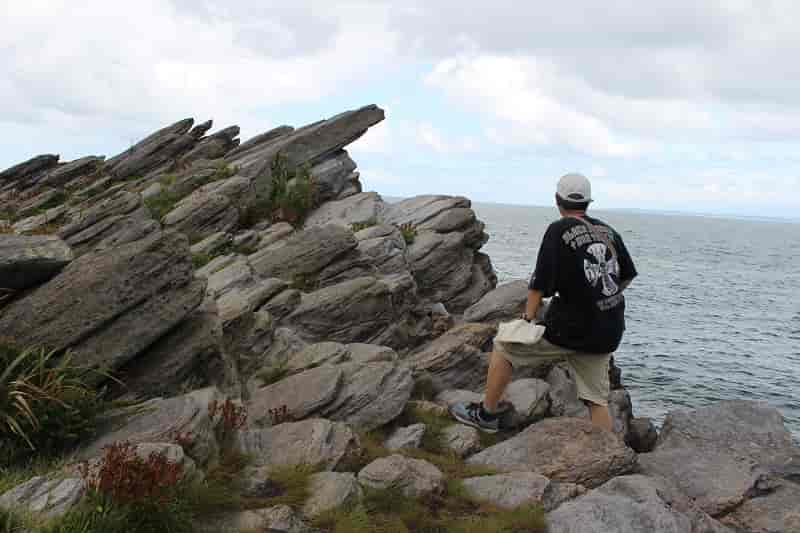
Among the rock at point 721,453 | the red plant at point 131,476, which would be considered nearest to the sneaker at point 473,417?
the rock at point 721,453

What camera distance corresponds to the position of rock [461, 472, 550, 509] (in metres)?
9.26

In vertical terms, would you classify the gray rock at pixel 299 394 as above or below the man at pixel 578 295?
below

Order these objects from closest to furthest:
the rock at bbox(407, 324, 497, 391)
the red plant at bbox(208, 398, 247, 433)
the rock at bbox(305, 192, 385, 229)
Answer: the red plant at bbox(208, 398, 247, 433)
the rock at bbox(407, 324, 497, 391)
the rock at bbox(305, 192, 385, 229)

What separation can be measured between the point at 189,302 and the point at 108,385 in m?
1.82

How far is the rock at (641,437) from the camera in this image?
16.6 meters

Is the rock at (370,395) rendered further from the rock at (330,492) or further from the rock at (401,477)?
the rock at (330,492)

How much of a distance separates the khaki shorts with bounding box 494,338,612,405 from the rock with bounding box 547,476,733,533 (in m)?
1.55

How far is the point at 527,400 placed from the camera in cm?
1277

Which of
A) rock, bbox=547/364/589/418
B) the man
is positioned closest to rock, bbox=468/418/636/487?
the man

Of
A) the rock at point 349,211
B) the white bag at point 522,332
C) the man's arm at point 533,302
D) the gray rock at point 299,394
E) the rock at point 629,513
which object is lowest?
the rock at point 629,513

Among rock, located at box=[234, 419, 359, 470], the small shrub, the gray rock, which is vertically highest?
the small shrub

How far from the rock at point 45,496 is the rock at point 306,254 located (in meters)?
10.2

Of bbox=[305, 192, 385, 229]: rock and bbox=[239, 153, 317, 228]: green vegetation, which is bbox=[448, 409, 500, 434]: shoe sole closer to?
bbox=[305, 192, 385, 229]: rock

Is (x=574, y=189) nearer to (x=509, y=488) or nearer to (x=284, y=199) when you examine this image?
(x=509, y=488)
